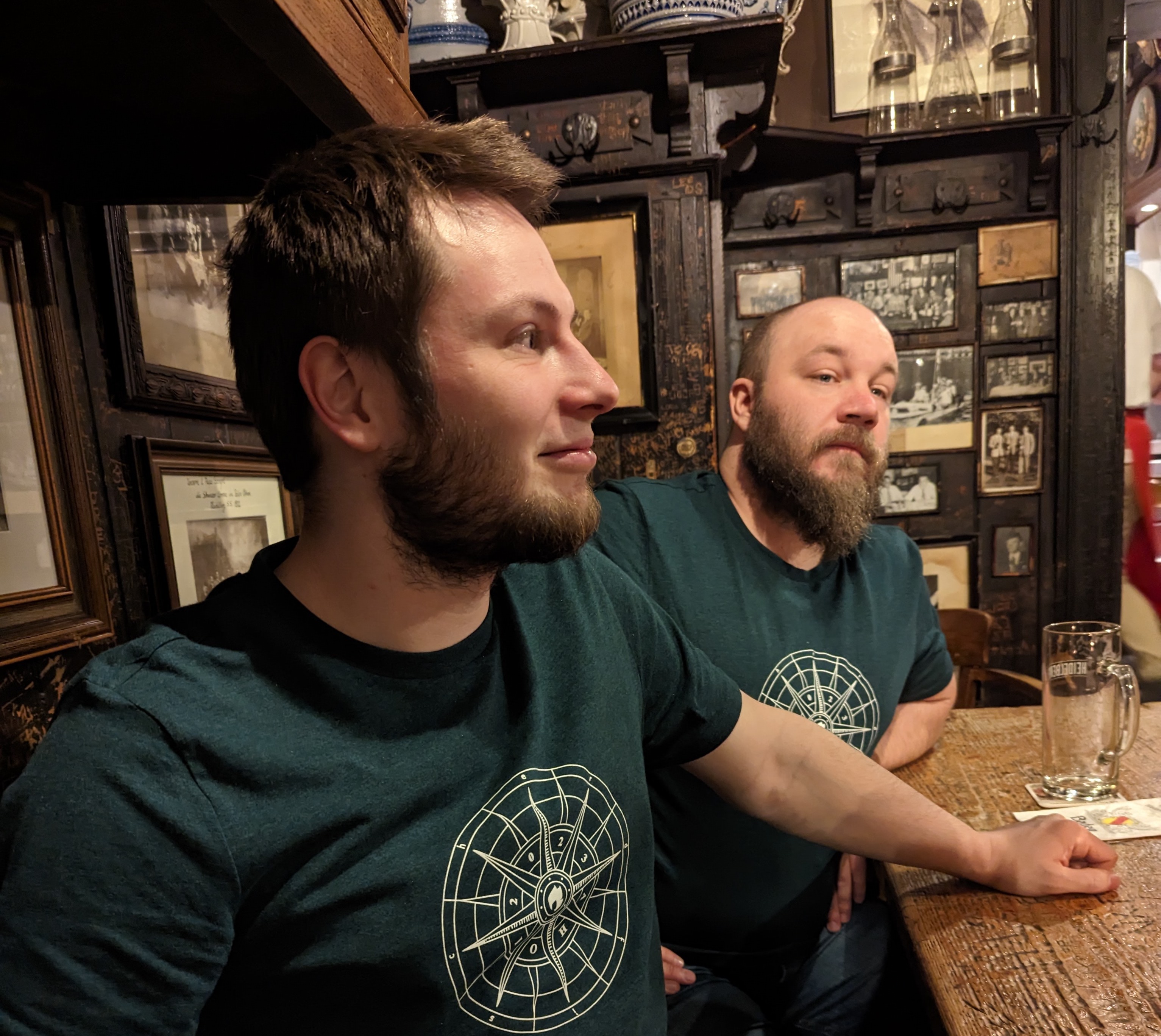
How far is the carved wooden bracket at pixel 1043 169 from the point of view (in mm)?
2688

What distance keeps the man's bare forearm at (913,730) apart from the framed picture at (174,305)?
1.24 m

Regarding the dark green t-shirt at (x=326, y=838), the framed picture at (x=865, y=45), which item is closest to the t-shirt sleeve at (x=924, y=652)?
the dark green t-shirt at (x=326, y=838)

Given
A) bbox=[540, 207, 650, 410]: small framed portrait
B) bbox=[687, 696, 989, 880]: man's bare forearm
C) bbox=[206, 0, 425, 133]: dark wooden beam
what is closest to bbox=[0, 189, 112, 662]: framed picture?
bbox=[206, 0, 425, 133]: dark wooden beam

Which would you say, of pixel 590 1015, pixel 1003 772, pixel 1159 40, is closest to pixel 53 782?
pixel 590 1015

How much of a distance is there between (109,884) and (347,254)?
23.4 inches

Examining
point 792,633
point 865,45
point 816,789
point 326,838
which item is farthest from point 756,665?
point 865,45

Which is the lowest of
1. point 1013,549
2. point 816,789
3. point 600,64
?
point 1013,549

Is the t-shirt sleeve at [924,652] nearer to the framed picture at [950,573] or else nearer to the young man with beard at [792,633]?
the young man with beard at [792,633]

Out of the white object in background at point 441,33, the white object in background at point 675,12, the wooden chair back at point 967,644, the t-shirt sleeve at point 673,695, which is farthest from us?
the wooden chair back at point 967,644

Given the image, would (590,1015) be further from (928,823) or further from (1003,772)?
(1003,772)

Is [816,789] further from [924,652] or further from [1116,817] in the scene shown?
[924,652]

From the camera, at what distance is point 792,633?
139 cm

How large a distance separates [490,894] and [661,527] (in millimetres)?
878

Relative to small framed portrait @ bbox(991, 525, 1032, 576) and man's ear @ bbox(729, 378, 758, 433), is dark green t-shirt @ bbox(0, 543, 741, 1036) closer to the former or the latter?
man's ear @ bbox(729, 378, 758, 433)
